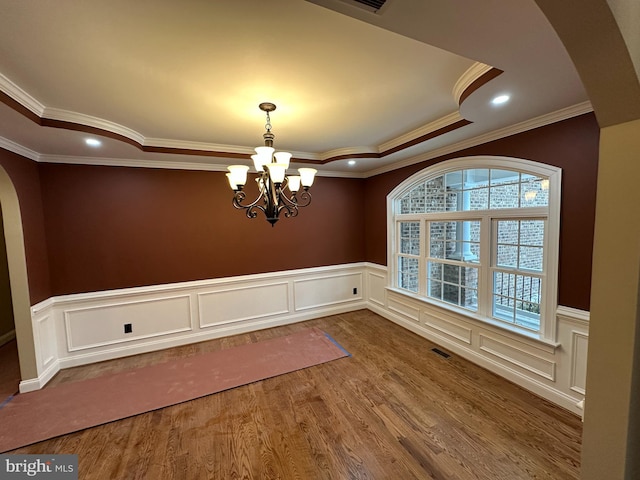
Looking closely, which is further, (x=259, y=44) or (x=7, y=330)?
(x=7, y=330)

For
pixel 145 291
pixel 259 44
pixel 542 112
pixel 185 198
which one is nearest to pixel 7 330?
pixel 145 291

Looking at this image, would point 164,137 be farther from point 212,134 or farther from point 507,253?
point 507,253

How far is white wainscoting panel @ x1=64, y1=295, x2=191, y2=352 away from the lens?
3.26 meters

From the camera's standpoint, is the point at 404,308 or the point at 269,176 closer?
the point at 269,176

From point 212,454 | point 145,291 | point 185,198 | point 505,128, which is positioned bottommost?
point 212,454

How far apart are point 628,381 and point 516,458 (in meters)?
1.54

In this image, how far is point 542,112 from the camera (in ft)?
7.42

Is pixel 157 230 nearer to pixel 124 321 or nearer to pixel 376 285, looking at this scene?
pixel 124 321

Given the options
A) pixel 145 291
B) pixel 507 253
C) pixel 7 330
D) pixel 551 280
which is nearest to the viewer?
pixel 551 280

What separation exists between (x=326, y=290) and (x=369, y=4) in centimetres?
409

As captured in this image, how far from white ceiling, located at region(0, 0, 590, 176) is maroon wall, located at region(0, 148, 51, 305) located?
6.7 inches

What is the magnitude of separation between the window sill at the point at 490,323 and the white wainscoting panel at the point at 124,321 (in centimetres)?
335

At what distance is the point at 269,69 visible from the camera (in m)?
1.74

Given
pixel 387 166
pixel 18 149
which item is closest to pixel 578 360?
pixel 387 166
